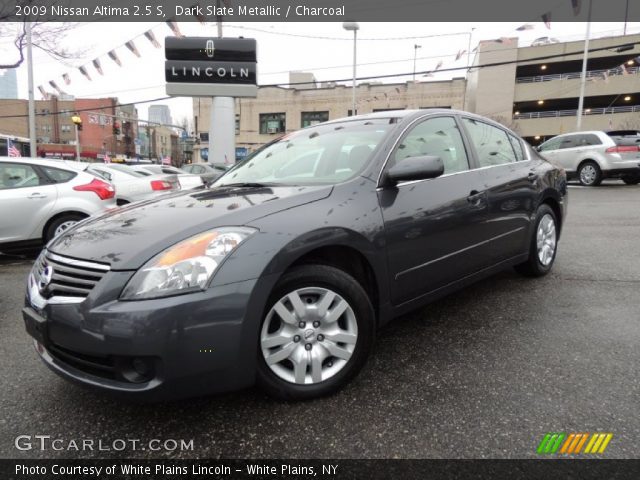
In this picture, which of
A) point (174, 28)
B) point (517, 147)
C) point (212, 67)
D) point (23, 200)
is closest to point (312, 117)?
point (212, 67)

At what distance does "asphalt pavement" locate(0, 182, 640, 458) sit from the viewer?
185cm

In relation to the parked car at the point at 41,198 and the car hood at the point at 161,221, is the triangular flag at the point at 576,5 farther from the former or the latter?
the car hood at the point at 161,221

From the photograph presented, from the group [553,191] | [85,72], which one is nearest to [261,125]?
[85,72]

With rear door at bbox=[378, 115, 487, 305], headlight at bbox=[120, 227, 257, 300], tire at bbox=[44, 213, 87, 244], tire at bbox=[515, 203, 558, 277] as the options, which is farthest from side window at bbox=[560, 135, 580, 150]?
headlight at bbox=[120, 227, 257, 300]

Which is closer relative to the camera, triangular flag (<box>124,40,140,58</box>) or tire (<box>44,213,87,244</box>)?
tire (<box>44,213,87,244</box>)

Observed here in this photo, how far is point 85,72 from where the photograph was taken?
58.1ft

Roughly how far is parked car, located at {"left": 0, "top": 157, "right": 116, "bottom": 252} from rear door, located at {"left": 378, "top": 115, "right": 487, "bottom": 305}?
191 inches

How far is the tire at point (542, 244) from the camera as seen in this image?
3957 mm

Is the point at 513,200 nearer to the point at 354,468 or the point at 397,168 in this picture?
the point at 397,168

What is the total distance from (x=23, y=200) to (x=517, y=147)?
5.79 m

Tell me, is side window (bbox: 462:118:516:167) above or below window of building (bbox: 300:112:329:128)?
below

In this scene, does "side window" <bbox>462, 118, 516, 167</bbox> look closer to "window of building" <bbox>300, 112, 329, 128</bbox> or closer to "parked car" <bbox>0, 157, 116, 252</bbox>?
"parked car" <bbox>0, 157, 116, 252</bbox>

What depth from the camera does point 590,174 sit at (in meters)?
12.6

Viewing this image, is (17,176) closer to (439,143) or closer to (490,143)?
(439,143)
